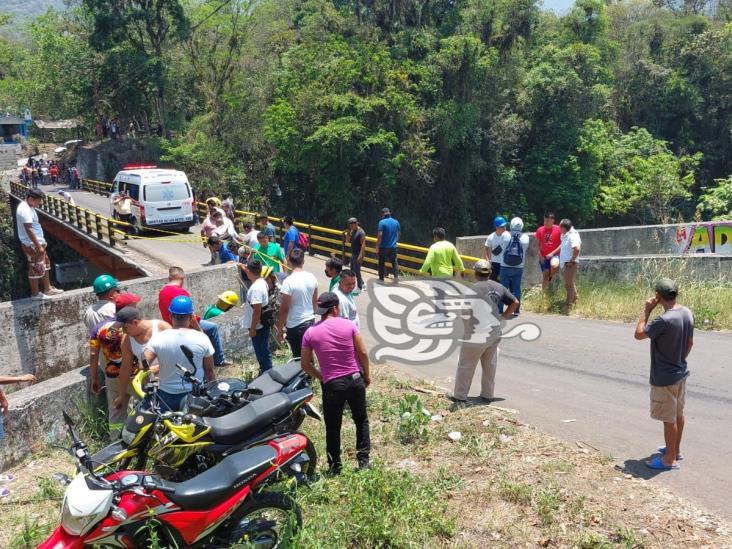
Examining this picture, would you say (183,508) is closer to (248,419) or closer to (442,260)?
(248,419)

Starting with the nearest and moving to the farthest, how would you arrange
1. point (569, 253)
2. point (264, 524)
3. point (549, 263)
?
1. point (264, 524)
2. point (569, 253)
3. point (549, 263)

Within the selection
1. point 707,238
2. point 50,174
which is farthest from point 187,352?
point 50,174

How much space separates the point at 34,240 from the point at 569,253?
908 cm

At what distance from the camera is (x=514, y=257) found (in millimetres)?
11555

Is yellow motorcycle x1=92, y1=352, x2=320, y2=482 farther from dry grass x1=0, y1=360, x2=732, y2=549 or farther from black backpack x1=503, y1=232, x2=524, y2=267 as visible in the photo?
black backpack x1=503, y1=232, x2=524, y2=267

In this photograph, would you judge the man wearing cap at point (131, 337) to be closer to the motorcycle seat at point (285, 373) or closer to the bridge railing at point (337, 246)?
the motorcycle seat at point (285, 373)

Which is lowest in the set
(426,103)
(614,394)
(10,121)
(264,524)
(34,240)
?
(614,394)

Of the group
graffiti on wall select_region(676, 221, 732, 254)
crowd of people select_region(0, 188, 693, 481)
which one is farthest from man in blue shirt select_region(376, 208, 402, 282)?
graffiti on wall select_region(676, 221, 732, 254)

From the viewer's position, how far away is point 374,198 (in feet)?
97.4

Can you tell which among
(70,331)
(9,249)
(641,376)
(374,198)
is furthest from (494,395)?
(9,249)

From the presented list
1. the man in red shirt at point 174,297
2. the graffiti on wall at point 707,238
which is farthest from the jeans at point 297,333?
the graffiti on wall at point 707,238

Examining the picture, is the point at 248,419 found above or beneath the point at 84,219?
beneath

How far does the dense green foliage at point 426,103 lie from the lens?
27.5 m

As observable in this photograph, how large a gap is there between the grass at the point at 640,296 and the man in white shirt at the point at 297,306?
6582mm
